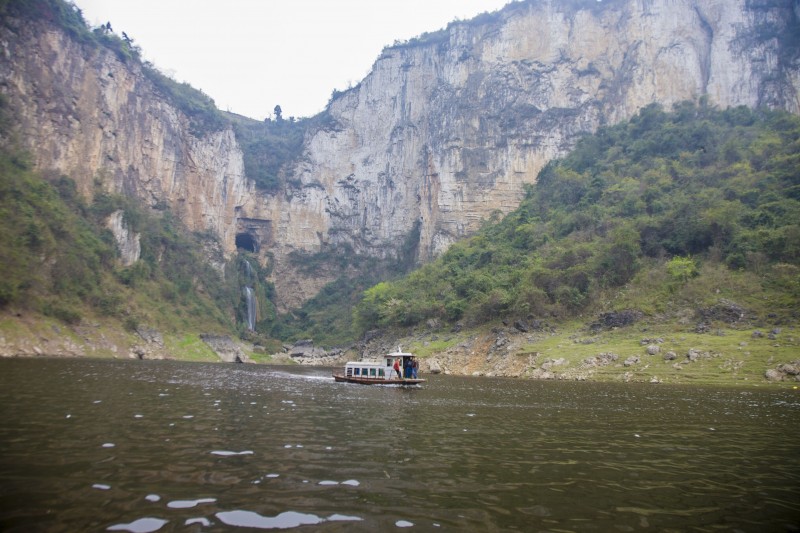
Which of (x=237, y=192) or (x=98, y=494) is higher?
(x=237, y=192)

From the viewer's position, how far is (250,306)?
341 feet

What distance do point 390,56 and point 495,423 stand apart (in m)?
126

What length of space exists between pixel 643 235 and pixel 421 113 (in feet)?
245

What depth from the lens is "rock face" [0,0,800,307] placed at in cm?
8625

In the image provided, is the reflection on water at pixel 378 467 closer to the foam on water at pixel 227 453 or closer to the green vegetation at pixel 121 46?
the foam on water at pixel 227 453

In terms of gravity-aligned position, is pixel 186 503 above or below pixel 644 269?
below

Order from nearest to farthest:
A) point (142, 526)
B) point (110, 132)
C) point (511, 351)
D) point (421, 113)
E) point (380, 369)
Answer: point (142, 526) → point (380, 369) → point (511, 351) → point (110, 132) → point (421, 113)

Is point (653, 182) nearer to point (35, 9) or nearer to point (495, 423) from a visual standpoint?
point (495, 423)

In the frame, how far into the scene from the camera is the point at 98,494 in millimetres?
7418

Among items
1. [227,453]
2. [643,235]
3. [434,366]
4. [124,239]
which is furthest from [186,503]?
[124,239]

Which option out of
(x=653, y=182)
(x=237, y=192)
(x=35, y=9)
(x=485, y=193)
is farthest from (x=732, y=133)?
(x=35, y=9)

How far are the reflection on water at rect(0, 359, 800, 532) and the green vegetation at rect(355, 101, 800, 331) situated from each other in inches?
1325

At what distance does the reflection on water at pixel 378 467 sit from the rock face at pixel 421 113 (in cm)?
8189

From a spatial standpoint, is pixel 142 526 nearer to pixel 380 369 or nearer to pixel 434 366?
pixel 380 369
